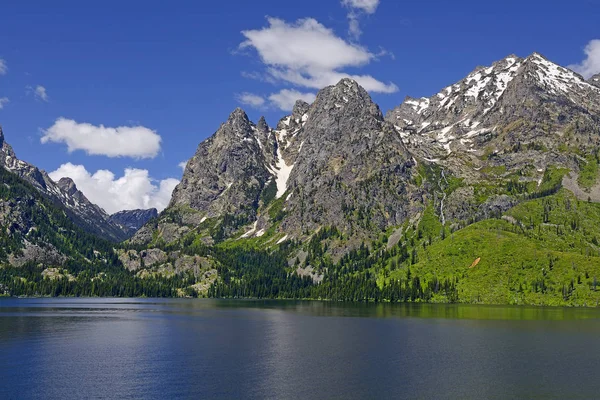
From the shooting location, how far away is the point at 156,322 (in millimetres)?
191875

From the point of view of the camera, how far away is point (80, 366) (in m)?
101

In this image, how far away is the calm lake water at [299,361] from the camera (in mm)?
83375

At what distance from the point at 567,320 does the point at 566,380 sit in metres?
118

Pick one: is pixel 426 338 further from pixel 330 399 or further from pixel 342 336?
pixel 330 399

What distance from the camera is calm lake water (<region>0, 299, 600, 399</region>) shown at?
83375 mm

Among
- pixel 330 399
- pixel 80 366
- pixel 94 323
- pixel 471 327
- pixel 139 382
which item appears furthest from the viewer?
pixel 94 323

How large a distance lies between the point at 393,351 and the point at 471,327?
59.3 metres

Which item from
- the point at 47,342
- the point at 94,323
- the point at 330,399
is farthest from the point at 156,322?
the point at 330,399

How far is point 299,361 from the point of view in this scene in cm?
10869

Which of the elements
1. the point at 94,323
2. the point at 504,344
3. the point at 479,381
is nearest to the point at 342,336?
the point at 504,344

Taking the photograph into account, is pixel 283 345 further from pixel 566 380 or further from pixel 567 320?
pixel 567 320

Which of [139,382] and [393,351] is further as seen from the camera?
[393,351]

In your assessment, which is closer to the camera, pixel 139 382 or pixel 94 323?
pixel 139 382

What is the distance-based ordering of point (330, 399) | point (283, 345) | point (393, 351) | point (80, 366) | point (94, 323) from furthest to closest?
1. point (94, 323)
2. point (283, 345)
3. point (393, 351)
4. point (80, 366)
5. point (330, 399)
